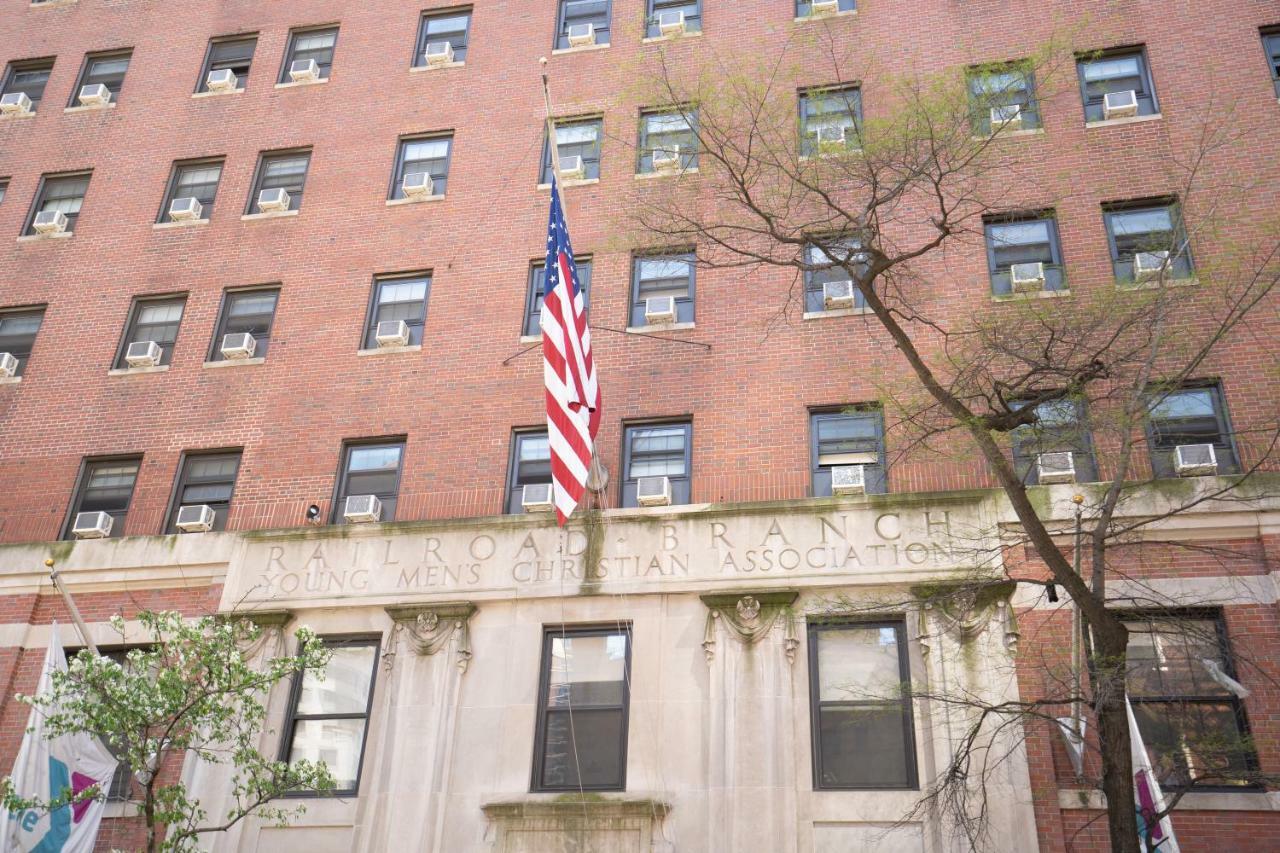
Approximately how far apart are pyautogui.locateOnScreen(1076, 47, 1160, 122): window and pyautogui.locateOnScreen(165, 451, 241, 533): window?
55.0 feet

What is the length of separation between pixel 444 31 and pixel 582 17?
3.18m

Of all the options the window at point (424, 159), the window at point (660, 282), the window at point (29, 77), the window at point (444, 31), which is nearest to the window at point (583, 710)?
the window at point (660, 282)

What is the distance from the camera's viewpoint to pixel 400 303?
72.1 feet

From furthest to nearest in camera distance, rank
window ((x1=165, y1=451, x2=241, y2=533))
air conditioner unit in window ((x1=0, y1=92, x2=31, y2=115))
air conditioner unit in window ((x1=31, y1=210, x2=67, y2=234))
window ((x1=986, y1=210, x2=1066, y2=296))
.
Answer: air conditioner unit in window ((x1=0, y1=92, x2=31, y2=115))
air conditioner unit in window ((x1=31, y1=210, x2=67, y2=234))
window ((x1=165, y1=451, x2=241, y2=533))
window ((x1=986, y1=210, x2=1066, y2=296))

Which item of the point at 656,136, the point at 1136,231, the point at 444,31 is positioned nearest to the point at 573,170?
the point at 656,136

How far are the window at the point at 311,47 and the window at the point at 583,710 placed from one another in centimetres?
1509

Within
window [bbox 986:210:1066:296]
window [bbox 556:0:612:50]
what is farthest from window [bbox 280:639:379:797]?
window [bbox 556:0:612:50]

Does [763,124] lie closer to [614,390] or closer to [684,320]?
[684,320]

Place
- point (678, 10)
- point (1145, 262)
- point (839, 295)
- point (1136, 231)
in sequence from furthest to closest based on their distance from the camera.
→ point (678, 10), point (839, 295), point (1136, 231), point (1145, 262)

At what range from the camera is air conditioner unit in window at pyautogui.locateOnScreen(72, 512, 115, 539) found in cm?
2070

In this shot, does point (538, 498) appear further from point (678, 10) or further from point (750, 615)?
point (678, 10)

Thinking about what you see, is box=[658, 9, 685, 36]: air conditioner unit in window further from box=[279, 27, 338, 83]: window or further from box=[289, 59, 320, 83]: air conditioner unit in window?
box=[289, 59, 320, 83]: air conditioner unit in window

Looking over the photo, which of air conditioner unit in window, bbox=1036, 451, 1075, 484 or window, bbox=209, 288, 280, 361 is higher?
window, bbox=209, 288, 280, 361

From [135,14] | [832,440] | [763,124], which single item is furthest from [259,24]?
[832,440]
